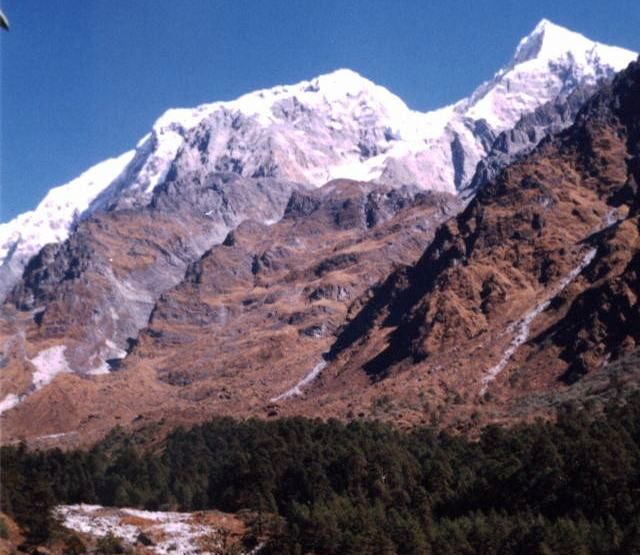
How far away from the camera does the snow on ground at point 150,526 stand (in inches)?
3949

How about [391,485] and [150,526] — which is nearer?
Answer: [150,526]

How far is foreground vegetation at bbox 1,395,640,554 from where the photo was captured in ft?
298

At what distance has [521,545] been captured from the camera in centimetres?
8838

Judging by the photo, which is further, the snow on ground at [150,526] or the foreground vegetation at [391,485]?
the snow on ground at [150,526]

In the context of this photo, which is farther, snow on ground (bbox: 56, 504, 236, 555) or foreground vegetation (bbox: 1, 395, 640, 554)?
snow on ground (bbox: 56, 504, 236, 555)

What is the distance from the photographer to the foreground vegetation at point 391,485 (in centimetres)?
9075

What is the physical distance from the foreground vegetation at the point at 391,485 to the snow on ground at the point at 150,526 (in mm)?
5128

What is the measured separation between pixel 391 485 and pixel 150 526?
26799 millimetres

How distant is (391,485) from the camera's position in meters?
116

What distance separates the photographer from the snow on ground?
329 feet

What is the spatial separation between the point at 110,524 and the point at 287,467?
26.2m

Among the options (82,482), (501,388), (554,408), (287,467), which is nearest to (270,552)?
(287,467)

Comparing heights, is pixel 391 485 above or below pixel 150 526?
below

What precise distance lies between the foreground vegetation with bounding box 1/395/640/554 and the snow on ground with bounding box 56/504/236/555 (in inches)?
202
